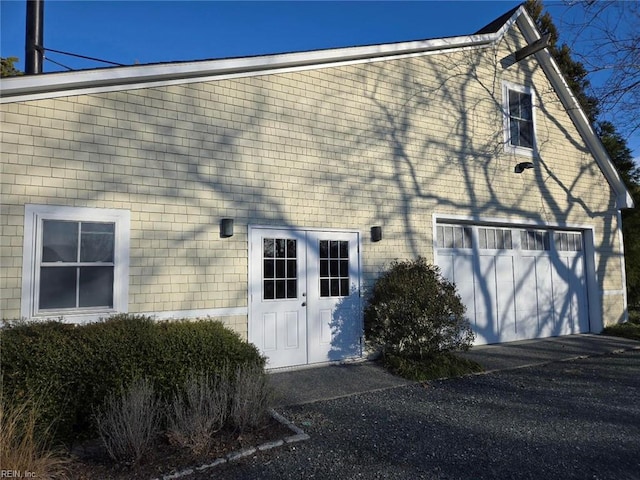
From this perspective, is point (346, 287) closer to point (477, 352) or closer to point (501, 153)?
point (477, 352)

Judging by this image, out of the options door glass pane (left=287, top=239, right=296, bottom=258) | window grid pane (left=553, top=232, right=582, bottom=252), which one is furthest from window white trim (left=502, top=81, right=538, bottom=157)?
door glass pane (left=287, top=239, right=296, bottom=258)

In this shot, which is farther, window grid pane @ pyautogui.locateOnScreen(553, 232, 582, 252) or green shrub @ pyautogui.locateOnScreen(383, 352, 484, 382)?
window grid pane @ pyautogui.locateOnScreen(553, 232, 582, 252)

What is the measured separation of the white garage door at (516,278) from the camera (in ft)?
31.3

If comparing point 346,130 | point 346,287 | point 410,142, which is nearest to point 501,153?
point 410,142

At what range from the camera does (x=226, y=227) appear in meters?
6.66

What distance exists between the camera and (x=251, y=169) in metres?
7.12

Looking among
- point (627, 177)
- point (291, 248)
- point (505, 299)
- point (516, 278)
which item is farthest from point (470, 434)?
point (627, 177)

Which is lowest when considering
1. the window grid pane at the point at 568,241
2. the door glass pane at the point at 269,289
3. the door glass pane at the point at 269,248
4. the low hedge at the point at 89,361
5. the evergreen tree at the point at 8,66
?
the low hedge at the point at 89,361

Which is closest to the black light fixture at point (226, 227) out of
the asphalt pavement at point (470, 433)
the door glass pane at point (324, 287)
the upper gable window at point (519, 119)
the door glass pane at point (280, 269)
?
the door glass pane at point (280, 269)

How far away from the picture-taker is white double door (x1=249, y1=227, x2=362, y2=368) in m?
7.02

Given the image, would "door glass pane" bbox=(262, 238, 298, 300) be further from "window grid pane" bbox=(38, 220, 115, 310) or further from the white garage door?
the white garage door

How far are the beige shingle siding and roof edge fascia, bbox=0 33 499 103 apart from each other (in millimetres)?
173

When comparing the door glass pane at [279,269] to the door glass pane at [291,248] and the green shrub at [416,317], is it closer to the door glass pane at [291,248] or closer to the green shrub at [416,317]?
the door glass pane at [291,248]

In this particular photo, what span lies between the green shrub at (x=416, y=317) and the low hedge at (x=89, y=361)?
3178 mm
